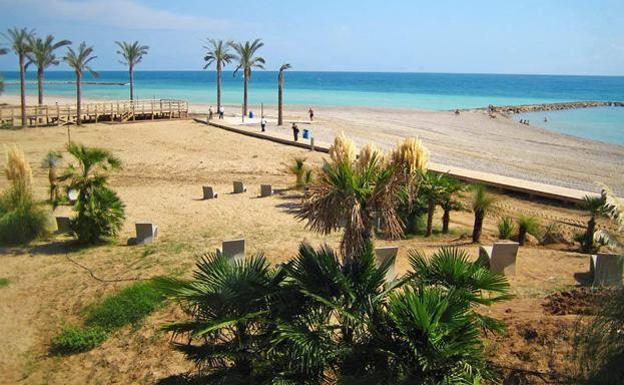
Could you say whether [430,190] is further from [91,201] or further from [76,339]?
[76,339]

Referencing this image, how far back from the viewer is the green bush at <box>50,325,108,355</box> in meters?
8.98

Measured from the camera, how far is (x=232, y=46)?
4809 cm

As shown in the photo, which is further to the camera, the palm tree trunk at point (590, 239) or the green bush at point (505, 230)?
the green bush at point (505, 230)

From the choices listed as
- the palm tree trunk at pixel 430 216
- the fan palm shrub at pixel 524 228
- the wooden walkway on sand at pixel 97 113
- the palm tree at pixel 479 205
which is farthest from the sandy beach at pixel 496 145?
the wooden walkway on sand at pixel 97 113

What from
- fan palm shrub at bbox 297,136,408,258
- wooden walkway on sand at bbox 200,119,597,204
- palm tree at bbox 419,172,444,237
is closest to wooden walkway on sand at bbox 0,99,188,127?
wooden walkway on sand at bbox 200,119,597,204

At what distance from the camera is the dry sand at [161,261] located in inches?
332

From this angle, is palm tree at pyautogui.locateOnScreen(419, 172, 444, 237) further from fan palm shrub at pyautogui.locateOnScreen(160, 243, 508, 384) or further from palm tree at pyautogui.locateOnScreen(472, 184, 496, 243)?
fan palm shrub at pyautogui.locateOnScreen(160, 243, 508, 384)

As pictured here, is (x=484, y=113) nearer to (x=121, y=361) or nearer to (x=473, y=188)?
(x=473, y=188)

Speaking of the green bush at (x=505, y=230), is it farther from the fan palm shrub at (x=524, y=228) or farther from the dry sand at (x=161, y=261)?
the dry sand at (x=161, y=261)

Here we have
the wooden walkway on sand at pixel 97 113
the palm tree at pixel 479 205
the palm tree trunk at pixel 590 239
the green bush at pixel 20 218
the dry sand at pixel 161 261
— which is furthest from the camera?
the wooden walkway on sand at pixel 97 113

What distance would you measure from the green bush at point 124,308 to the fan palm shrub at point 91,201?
330 cm

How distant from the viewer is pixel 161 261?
38.7 feet

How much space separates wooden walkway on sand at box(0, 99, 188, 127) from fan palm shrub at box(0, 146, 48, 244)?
21.9 metres

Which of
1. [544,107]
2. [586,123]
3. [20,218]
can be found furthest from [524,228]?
[544,107]
